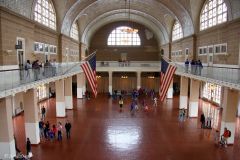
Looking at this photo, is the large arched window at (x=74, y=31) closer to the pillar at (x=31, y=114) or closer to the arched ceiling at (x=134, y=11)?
the arched ceiling at (x=134, y=11)

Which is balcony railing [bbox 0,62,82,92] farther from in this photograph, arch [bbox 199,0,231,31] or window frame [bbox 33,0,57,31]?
arch [bbox 199,0,231,31]

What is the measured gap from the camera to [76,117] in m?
24.0

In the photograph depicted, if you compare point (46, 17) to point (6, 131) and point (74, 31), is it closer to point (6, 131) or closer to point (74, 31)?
point (74, 31)

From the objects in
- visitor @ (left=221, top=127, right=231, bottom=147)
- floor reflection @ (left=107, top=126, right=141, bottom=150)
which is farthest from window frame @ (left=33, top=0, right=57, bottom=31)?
visitor @ (left=221, top=127, right=231, bottom=147)

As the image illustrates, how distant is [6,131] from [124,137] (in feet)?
26.2

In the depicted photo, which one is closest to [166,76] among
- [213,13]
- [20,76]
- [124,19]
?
[20,76]

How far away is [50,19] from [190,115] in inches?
648

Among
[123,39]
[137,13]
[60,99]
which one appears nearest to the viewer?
[60,99]

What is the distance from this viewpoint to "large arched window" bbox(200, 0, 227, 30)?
21.6m

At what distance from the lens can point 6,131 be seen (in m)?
12.5

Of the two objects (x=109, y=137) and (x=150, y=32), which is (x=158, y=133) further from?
(x=150, y=32)

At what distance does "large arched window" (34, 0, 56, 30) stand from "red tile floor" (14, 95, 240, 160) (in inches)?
347

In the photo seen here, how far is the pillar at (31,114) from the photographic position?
15.8 meters

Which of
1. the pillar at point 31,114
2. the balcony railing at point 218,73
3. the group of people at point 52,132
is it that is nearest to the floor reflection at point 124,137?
the group of people at point 52,132
